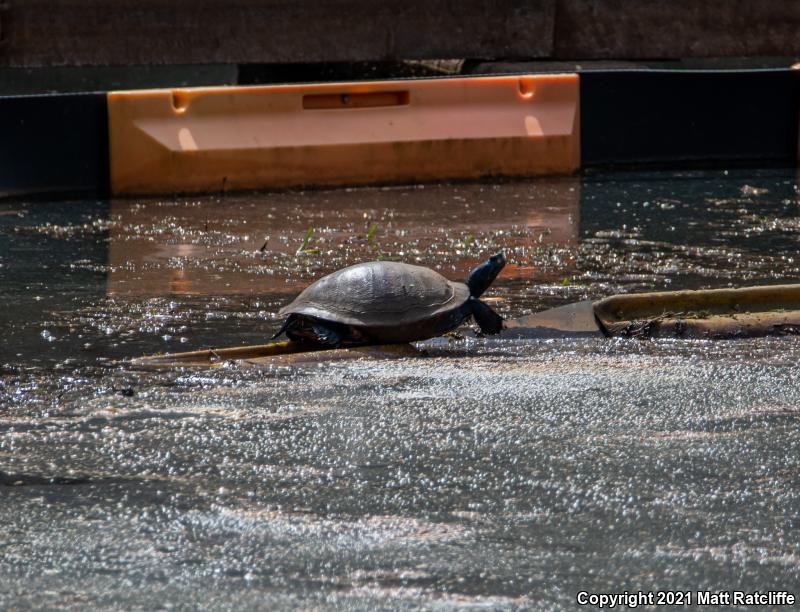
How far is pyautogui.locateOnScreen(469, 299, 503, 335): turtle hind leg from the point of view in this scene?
5531 mm

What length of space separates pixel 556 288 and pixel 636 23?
6805 millimetres

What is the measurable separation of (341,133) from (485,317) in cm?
521

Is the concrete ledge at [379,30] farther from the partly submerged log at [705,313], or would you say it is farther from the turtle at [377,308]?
the partly submerged log at [705,313]

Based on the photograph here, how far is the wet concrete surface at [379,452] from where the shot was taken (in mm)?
3166

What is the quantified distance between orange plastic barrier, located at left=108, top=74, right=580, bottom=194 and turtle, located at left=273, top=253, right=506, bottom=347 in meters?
4.82

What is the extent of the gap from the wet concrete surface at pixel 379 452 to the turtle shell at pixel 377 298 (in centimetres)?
20

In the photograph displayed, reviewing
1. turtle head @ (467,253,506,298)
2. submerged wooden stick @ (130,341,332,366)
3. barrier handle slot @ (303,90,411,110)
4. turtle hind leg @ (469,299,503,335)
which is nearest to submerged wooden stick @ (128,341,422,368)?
submerged wooden stick @ (130,341,332,366)

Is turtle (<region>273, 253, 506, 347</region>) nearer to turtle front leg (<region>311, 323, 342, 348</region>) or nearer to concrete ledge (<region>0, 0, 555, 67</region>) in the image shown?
turtle front leg (<region>311, 323, 342, 348</region>)

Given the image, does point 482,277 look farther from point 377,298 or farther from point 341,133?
point 341,133

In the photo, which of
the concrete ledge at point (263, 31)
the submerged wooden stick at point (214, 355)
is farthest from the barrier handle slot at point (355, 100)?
the submerged wooden stick at point (214, 355)

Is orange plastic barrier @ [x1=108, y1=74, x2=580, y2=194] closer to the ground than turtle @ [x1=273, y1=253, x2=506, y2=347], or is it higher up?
higher up

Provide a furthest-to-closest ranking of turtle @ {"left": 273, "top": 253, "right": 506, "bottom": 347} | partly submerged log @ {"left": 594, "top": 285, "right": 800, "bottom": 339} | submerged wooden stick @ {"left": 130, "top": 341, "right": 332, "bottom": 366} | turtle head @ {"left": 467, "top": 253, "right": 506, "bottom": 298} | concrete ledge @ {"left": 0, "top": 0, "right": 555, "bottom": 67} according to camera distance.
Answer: concrete ledge @ {"left": 0, "top": 0, "right": 555, "bottom": 67}, turtle head @ {"left": 467, "top": 253, "right": 506, "bottom": 298}, partly submerged log @ {"left": 594, "top": 285, "right": 800, "bottom": 339}, turtle @ {"left": 273, "top": 253, "right": 506, "bottom": 347}, submerged wooden stick @ {"left": 130, "top": 341, "right": 332, "bottom": 366}

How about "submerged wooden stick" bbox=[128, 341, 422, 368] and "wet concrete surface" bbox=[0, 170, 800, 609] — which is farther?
"submerged wooden stick" bbox=[128, 341, 422, 368]

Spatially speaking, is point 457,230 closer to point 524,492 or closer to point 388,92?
point 388,92
